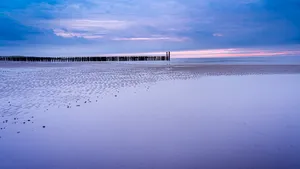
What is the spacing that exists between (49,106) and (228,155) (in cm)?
728

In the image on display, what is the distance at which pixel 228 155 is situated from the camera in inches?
195

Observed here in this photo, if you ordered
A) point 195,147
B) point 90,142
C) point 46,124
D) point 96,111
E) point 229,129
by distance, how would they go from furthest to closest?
point 96,111 → point 46,124 → point 229,129 → point 90,142 → point 195,147

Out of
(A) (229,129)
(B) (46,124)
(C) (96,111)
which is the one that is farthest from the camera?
(C) (96,111)

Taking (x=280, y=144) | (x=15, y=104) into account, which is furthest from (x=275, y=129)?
(x=15, y=104)

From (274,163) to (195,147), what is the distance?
1.52m

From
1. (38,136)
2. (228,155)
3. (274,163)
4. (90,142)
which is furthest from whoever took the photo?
(38,136)

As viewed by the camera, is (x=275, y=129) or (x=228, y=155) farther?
(x=275, y=129)

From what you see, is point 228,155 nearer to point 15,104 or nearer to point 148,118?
point 148,118

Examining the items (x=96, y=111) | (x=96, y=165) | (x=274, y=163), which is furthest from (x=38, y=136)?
(x=274, y=163)

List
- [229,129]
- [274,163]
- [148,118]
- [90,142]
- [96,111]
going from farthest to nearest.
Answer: [96,111] → [148,118] → [229,129] → [90,142] → [274,163]

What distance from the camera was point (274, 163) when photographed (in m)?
4.61

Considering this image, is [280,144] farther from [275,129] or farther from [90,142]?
[90,142]

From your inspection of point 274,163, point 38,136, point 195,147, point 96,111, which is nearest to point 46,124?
point 38,136

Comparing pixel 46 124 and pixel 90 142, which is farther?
pixel 46 124
